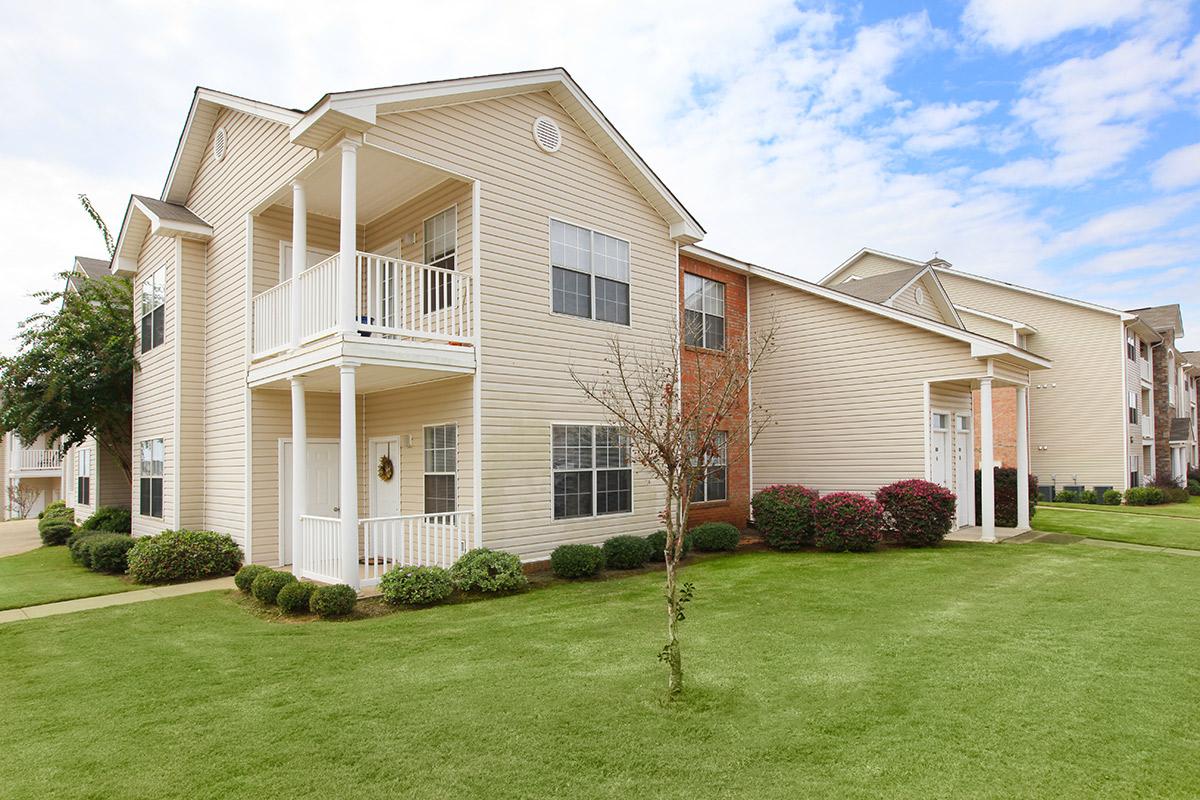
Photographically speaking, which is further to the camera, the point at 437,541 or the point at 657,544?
the point at 657,544

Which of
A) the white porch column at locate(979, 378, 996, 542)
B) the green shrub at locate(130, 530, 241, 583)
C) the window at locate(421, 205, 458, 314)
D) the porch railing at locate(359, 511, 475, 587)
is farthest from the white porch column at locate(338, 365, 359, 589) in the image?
the white porch column at locate(979, 378, 996, 542)

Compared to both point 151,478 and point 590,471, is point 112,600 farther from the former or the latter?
point 590,471

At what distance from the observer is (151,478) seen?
15477 millimetres

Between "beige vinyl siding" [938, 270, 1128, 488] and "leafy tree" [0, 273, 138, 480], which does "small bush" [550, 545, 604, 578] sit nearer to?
"leafy tree" [0, 273, 138, 480]

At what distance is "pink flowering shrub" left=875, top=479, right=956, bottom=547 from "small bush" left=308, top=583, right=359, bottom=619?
10.4m

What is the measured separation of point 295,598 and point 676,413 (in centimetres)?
562

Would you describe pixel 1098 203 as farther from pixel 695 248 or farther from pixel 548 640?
pixel 548 640

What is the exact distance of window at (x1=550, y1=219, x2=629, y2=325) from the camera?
12.5 m

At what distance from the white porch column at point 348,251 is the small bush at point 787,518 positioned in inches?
356

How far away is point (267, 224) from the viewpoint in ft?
42.5

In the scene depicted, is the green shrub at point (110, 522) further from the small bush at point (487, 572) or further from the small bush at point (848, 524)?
the small bush at point (848, 524)

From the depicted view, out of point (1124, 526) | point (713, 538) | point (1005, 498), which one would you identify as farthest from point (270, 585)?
point (1124, 526)

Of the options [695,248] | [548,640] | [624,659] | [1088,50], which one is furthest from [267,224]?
[1088,50]

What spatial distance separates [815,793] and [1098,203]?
25.8 meters
